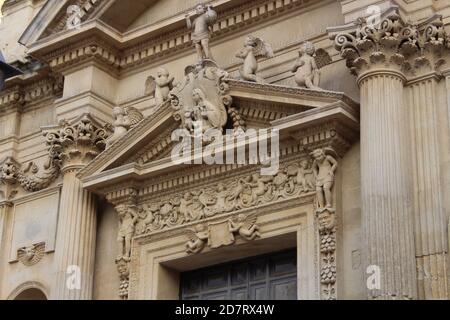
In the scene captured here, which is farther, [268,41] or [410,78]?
[268,41]

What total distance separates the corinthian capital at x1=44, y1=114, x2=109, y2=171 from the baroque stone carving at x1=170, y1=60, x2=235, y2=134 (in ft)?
5.08

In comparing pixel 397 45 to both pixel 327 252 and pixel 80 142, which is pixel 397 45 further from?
pixel 80 142

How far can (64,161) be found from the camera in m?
17.7

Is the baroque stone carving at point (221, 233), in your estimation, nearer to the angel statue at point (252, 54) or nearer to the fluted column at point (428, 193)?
the angel statue at point (252, 54)

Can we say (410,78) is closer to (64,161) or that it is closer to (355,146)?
(355,146)

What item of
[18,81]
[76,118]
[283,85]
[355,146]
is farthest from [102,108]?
[355,146]

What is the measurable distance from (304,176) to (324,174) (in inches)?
16.2

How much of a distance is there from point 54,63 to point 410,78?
5.94 metres

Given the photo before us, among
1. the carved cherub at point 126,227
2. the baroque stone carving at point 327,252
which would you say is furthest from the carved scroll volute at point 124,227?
the baroque stone carving at point 327,252

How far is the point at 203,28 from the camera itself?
54.9 ft

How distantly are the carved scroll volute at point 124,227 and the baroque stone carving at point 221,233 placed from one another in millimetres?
936

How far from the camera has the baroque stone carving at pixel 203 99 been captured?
53.1ft

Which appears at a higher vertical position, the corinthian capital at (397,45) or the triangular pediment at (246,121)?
the corinthian capital at (397,45)

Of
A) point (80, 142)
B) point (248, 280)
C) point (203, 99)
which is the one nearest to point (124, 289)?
point (248, 280)
